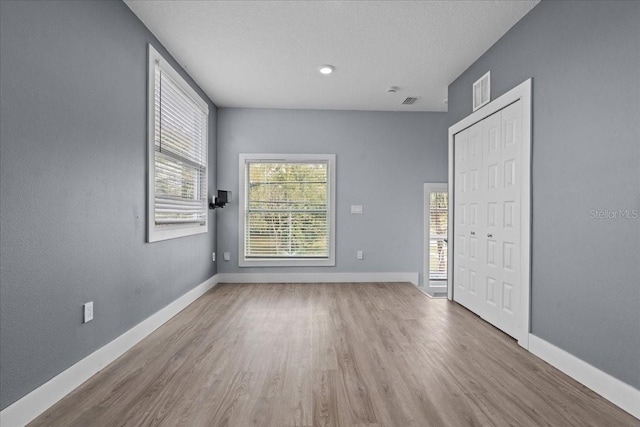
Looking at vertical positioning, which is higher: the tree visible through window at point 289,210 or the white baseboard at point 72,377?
the tree visible through window at point 289,210

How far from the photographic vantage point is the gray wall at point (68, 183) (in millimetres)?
1646

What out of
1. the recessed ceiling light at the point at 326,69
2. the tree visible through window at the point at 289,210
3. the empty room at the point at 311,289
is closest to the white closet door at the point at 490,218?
the empty room at the point at 311,289

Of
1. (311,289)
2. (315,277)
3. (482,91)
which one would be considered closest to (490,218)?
(482,91)

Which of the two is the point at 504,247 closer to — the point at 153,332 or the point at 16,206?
the point at 153,332

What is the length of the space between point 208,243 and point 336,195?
6.90 ft

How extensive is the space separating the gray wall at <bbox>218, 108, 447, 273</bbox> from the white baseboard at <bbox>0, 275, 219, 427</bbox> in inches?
92.5

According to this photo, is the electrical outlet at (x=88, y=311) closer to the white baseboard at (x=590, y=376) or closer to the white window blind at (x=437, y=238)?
the white baseboard at (x=590, y=376)

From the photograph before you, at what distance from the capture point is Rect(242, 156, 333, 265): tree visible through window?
17.3ft

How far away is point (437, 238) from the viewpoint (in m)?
5.41

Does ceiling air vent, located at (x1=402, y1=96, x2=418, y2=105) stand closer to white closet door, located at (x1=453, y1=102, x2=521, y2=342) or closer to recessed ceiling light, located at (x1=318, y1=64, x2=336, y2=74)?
white closet door, located at (x1=453, y1=102, x2=521, y2=342)

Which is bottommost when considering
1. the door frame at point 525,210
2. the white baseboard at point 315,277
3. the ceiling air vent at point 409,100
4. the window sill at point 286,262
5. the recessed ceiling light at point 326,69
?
the white baseboard at point 315,277

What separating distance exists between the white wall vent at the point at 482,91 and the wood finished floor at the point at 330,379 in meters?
2.27

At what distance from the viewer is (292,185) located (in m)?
5.30

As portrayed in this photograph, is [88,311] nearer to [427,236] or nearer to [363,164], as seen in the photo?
[363,164]
